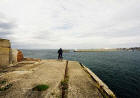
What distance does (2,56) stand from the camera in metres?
7.98

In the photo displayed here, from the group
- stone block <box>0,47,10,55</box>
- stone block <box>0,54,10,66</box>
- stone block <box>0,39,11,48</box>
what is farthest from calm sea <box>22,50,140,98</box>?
stone block <box>0,39,11,48</box>

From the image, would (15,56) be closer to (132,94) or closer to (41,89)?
(41,89)

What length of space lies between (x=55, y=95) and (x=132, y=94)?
8064 millimetres

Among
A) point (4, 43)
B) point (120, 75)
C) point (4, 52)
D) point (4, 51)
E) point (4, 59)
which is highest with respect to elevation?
point (4, 43)

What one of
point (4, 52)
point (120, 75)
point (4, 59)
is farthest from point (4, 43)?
point (120, 75)

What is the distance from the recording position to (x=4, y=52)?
8.18 metres

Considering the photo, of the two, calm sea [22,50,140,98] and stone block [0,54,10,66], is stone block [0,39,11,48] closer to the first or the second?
stone block [0,54,10,66]

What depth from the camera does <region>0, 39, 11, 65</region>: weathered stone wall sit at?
26.1ft

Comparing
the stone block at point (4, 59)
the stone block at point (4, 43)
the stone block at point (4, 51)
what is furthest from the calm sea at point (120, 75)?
the stone block at point (4, 43)

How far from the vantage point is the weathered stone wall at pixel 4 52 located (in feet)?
26.1

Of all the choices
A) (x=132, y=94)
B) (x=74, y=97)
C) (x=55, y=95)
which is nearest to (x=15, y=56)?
(x=55, y=95)

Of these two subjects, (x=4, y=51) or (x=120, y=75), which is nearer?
(x=4, y=51)

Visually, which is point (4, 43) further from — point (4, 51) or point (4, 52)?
point (4, 52)

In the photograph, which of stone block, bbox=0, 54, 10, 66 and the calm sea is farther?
stone block, bbox=0, 54, 10, 66
